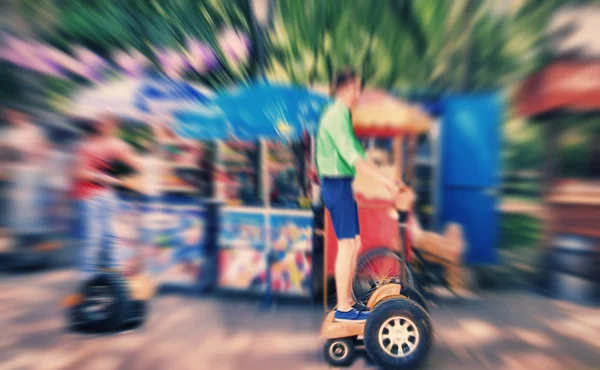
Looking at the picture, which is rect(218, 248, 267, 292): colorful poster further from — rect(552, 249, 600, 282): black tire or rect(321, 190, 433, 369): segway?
rect(552, 249, 600, 282): black tire

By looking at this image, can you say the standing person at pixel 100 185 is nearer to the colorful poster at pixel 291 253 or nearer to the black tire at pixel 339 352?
the colorful poster at pixel 291 253

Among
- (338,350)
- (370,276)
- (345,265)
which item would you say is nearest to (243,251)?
(345,265)

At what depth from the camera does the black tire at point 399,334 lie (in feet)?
9.25

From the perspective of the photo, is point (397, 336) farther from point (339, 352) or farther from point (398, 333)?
point (339, 352)

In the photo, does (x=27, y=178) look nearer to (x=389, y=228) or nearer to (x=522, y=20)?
(x=389, y=228)

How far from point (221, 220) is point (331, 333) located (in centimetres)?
159

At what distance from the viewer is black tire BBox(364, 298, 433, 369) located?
9.25 feet

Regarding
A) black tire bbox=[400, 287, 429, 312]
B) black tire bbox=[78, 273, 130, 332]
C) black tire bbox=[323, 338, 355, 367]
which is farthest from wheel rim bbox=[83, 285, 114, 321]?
black tire bbox=[400, 287, 429, 312]

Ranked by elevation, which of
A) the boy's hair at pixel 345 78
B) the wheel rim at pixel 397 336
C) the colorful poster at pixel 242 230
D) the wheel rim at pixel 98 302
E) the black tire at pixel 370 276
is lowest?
the wheel rim at pixel 397 336

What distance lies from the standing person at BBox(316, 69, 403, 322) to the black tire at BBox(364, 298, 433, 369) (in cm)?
31

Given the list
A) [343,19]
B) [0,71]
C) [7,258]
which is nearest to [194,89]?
[343,19]

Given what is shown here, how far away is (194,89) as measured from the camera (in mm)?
3635

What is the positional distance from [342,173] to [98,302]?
2447mm

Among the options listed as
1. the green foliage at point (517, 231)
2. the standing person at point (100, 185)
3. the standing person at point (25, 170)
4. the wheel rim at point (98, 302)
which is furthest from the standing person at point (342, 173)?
the standing person at point (25, 170)
